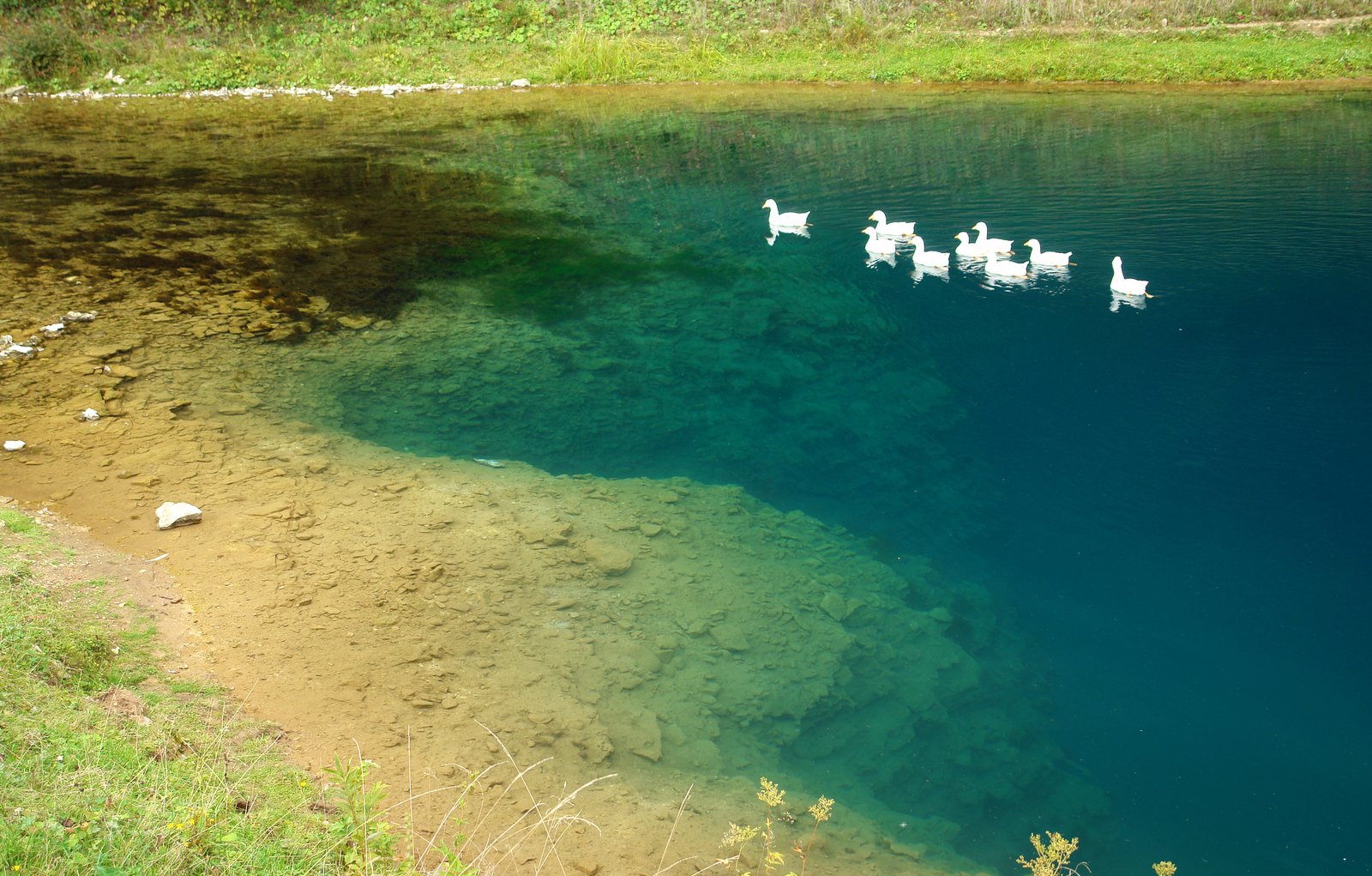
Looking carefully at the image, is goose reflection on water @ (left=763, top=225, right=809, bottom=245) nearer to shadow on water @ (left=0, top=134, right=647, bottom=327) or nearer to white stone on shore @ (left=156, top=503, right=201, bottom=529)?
shadow on water @ (left=0, top=134, right=647, bottom=327)

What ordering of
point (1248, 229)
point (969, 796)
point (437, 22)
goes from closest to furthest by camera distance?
1. point (969, 796)
2. point (1248, 229)
3. point (437, 22)

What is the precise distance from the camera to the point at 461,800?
4844 mm

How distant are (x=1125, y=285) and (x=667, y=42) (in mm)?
23625

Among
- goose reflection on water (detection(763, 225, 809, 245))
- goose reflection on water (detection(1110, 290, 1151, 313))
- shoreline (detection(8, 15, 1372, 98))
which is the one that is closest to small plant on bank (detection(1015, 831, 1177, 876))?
goose reflection on water (detection(1110, 290, 1151, 313))

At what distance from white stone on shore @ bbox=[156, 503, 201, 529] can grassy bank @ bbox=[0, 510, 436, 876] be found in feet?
4.00

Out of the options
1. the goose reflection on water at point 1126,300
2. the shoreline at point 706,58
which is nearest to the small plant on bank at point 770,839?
the goose reflection on water at point 1126,300

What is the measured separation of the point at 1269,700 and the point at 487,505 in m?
6.03

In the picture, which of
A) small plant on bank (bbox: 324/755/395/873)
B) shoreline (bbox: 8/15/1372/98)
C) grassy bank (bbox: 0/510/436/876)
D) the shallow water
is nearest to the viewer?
grassy bank (bbox: 0/510/436/876)

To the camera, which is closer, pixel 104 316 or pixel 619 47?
pixel 104 316

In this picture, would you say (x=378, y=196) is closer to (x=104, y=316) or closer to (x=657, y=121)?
(x=104, y=316)

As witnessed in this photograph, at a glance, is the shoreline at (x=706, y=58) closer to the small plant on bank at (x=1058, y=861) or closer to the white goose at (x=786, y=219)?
the white goose at (x=786, y=219)

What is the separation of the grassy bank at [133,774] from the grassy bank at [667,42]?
90.0 feet

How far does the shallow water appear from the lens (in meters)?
5.95

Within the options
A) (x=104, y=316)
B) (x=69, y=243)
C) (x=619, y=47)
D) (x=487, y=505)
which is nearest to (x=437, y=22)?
(x=619, y=47)
